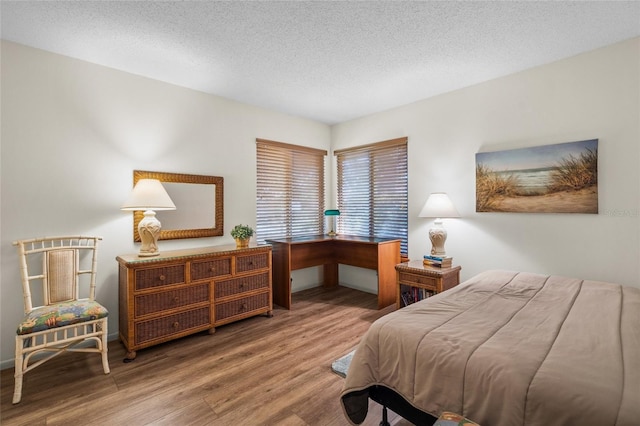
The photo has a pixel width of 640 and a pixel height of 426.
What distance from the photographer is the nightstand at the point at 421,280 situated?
290 centimetres

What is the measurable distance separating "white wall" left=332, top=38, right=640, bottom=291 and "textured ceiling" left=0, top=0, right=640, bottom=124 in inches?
8.1

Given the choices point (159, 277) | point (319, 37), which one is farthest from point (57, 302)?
point (319, 37)

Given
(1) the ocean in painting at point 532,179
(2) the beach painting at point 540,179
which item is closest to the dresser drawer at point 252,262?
(2) the beach painting at point 540,179

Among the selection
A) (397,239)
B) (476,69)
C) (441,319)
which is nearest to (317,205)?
(397,239)

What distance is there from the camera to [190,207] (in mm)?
3348

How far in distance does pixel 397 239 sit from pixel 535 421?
9.53 feet

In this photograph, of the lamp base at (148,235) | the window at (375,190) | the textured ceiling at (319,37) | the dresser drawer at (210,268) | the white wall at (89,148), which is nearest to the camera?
the textured ceiling at (319,37)

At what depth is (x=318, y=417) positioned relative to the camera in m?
1.79

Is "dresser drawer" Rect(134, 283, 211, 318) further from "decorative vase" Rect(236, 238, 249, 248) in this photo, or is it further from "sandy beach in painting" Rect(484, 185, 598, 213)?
"sandy beach in painting" Rect(484, 185, 598, 213)

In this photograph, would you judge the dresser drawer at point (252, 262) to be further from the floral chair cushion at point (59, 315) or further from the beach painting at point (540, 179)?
the beach painting at point (540, 179)

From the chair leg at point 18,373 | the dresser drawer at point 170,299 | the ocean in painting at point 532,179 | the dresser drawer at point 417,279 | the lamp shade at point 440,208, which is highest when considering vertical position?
the ocean in painting at point 532,179

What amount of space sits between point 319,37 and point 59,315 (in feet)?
9.19

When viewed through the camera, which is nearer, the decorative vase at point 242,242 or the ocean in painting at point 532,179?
the ocean in painting at point 532,179

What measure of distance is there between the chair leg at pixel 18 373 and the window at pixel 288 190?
241 centimetres
